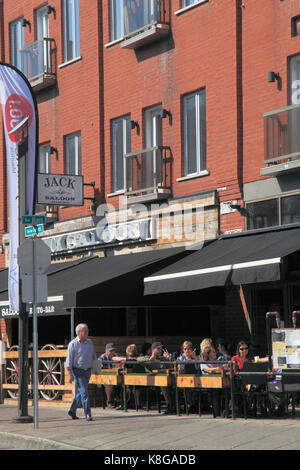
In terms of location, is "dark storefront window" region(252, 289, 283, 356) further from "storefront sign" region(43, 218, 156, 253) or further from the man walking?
the man walking

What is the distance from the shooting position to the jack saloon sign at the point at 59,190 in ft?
72.4

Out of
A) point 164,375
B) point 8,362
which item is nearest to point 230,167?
point 164,375

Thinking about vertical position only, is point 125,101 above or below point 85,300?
above

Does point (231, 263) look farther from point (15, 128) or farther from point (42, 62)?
point (42, 62)

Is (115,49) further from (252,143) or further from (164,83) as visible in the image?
(252,143)

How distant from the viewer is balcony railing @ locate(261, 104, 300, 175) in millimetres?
18061

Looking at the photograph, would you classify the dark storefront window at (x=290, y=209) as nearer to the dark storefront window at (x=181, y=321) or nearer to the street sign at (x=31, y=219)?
the dark storefront window at (x=181, y=321)

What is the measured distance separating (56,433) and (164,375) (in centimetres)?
289

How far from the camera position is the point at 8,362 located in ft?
73.4

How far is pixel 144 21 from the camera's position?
72.2 ft

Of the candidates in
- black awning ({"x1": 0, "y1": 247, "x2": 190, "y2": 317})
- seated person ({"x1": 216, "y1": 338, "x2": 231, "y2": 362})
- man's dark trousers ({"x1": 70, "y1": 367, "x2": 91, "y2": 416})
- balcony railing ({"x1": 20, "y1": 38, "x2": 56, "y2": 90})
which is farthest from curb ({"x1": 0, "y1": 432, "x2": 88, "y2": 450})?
balcony railing ({"x1": 20, "y1": 38, "x2": 56, "y2": 90})

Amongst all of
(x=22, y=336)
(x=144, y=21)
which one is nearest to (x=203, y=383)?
(x=22, y=336)

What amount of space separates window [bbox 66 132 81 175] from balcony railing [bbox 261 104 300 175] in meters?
7.62

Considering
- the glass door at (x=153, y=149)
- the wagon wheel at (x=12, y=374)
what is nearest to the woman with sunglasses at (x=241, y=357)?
the glass door at (x=153, y=149)
